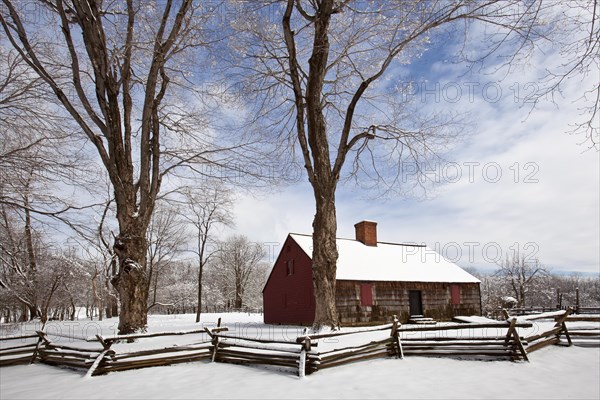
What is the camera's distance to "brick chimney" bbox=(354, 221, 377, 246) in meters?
26.5

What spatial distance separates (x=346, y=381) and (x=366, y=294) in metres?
15.4

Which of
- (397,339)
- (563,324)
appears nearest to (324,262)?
(397,339)

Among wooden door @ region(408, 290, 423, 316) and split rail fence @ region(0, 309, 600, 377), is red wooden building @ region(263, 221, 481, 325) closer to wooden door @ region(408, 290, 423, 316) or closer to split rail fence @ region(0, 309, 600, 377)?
wooden door @ region(408, 290, 423, 316)

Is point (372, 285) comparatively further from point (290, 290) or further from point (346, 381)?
point (346, 381)

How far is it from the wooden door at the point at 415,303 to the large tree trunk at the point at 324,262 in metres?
13.4

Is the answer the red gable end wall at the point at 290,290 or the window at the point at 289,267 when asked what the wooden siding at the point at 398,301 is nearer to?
the red gable end wall at the point at 290,290

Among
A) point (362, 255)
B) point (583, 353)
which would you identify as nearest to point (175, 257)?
point (362, 255)

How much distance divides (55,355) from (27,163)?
17.3 ft

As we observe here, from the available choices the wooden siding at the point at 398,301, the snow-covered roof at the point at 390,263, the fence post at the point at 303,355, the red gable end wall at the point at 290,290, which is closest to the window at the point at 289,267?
the red gable end wall at the point at 290,290

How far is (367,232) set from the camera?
26734mm

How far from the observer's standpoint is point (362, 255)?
24328mm

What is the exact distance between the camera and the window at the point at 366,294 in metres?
21.7

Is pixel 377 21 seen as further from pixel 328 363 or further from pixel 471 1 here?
pixel 328 363

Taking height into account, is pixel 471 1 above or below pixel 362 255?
above
